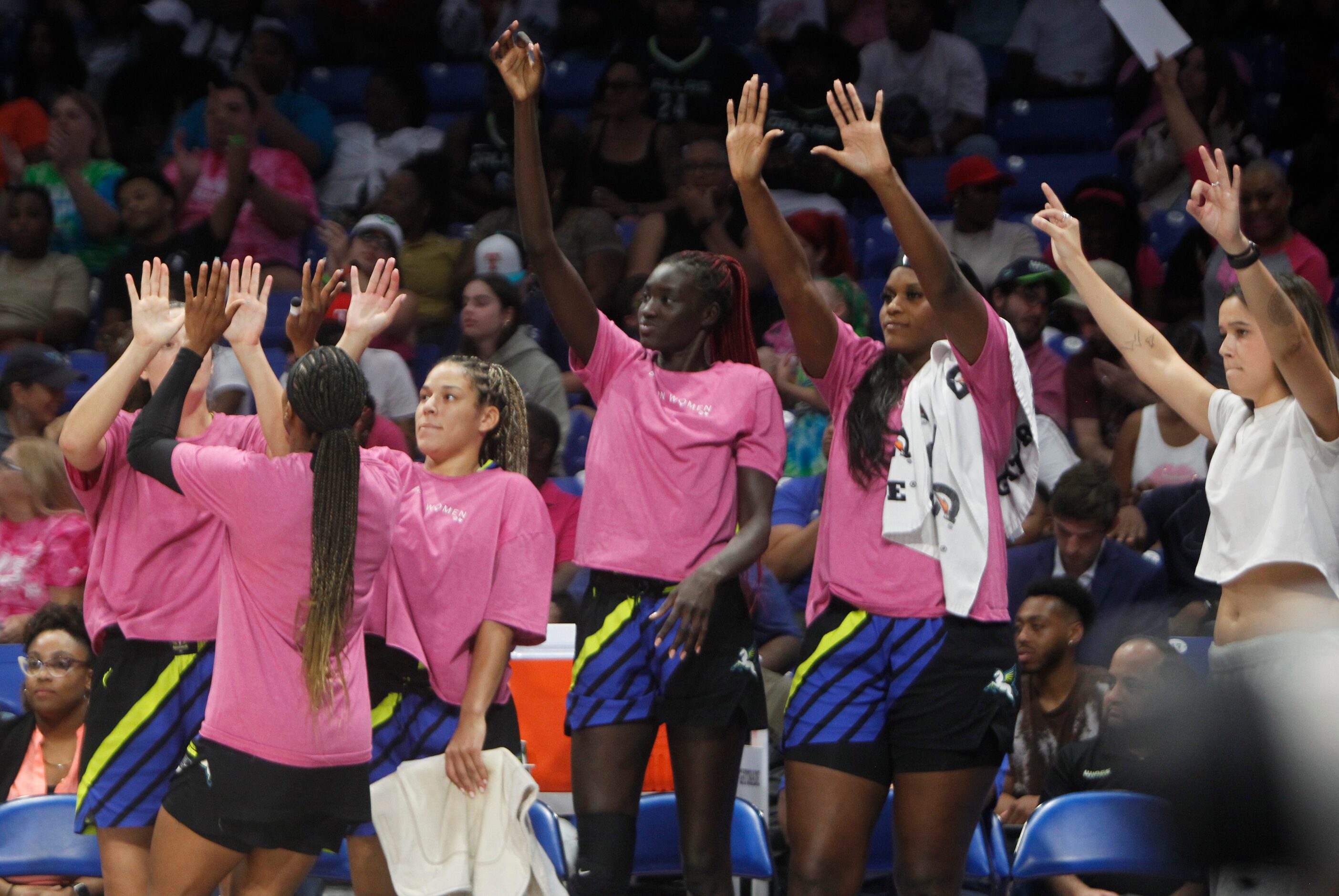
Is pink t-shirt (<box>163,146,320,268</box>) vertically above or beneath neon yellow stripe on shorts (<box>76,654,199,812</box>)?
above

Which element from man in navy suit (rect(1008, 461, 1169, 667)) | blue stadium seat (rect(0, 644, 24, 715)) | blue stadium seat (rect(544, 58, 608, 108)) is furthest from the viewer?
blue stadium seat (rect(544, 58, 608, 108))

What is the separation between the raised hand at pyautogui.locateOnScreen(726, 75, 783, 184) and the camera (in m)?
3.79

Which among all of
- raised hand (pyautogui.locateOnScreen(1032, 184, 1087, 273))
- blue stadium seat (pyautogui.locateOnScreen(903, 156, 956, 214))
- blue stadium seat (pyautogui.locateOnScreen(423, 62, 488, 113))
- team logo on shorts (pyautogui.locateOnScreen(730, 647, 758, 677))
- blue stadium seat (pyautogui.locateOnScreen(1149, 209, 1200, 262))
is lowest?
team logo on shorts (pyautogui.locateOnScreen(730, 647, 758, 677))

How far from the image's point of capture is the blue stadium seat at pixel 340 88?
9.09 m

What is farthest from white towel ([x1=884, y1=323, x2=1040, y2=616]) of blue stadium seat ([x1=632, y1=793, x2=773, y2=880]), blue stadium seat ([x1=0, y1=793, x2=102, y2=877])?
blue stadium seat ([x1=0, y1=793, x2=102, y2=877])

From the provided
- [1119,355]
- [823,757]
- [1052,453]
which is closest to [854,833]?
[823,757]

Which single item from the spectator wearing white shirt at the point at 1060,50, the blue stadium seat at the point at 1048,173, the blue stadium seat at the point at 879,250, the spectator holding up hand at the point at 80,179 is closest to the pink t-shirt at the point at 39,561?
the spectator holding up hand at the point at 80,179

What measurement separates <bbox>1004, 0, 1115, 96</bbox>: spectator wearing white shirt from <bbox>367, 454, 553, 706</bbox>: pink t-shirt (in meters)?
5.30

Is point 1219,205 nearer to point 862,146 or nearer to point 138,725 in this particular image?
point 862,146

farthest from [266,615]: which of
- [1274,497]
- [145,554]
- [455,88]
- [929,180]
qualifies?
[455,88]

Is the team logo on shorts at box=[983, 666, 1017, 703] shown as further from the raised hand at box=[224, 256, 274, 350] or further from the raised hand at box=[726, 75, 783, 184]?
the raised hand at box=[224, 256, 274, 350]

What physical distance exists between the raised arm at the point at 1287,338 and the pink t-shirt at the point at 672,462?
108 centimetres

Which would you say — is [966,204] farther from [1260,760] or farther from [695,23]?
[1260,760]

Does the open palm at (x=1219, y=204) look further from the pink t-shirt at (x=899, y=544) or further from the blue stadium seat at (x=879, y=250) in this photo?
the blue stadium seat at (x=879, y=250)
